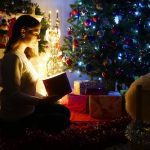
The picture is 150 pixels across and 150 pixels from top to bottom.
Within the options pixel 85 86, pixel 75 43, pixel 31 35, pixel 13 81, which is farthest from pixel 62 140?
pixel 75 43

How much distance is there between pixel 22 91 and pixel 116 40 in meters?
1.60

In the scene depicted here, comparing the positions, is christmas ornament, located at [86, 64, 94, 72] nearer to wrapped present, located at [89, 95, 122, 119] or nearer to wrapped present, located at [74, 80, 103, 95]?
wrapped present, located at [74, 80, 103, 95]

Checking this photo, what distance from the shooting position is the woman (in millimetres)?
2031

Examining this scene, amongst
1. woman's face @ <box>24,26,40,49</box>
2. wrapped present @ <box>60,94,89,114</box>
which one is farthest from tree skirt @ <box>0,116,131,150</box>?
wrapped present @ <box>60,94,89,114</box>

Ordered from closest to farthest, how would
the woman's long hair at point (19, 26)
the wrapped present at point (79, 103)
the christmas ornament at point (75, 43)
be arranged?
1. the woman's long hair at point (19, 26)
2. the wrapped present at point (79, 103)
3. the christmas ornament at point (75, 43)

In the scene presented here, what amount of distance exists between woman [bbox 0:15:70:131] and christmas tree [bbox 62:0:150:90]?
1.38 metres

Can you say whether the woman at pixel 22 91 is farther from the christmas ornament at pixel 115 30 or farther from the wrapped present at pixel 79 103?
the christmas ornament at pixel 115 30

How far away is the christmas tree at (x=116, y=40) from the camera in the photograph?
3492 millimetres

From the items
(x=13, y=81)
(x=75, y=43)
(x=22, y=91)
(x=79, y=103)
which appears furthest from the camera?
(x=75, y=43)

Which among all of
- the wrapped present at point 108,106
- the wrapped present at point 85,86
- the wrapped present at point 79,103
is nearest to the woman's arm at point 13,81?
the wrapped present at point 108,106

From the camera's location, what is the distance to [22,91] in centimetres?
213

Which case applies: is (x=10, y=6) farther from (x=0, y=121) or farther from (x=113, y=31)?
(x=0, y=121)

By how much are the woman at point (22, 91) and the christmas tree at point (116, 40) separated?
1378 mm

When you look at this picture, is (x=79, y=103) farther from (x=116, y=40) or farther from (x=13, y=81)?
(x=13, y=81)
